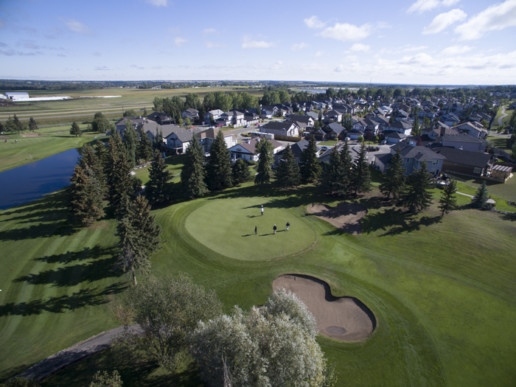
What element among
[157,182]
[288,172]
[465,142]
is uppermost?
[465,142]

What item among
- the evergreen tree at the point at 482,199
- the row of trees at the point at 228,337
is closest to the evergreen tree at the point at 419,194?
the evergreen tree at the point at 482,199

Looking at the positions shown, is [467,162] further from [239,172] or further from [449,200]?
[239,172]

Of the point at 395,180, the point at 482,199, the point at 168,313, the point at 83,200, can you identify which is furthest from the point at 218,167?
the point at 482,199

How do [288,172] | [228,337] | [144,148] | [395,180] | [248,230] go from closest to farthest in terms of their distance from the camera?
[228,337]
[248,230]
[395,180]
[288,172]
[144,148]

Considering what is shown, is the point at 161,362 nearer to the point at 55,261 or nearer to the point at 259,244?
the point at 259,244

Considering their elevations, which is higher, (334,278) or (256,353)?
(256,353)
